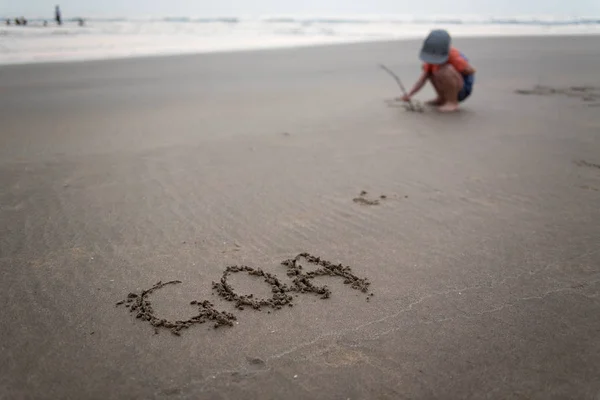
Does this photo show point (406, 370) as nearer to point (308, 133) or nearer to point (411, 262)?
point (411, 262)

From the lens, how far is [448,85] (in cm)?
531

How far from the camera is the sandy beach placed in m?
1.62

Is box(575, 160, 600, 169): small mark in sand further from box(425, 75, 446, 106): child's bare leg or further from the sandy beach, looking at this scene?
box(425, 75, 446, 106): child's bare leg

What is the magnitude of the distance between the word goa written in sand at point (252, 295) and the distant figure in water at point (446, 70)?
359 centimetres

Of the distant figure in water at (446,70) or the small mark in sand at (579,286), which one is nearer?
the small mark in sand at (579,286)

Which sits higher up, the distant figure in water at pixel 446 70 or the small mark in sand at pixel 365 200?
the distant figure in water at pixel 446 70

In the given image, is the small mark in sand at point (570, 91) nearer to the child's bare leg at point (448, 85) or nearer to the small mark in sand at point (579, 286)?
the child's bare leg at point (448, 85)

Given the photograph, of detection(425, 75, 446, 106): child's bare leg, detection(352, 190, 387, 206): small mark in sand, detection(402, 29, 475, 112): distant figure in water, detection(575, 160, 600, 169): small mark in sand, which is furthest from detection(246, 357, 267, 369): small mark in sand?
detection(425, 75, 446, 106): child's bare leg

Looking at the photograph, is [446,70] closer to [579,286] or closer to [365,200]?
[365,200]

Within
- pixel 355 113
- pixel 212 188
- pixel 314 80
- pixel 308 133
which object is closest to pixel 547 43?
pixel 314 80

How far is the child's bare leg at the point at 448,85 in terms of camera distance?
5242 millimetres

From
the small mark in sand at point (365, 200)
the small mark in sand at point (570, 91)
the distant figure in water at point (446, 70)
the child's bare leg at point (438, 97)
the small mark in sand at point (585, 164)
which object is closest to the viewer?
the small mark in sand at point (365, 200)

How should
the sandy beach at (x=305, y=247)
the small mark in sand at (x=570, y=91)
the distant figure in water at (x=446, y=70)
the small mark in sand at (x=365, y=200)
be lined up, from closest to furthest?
the sandy beach at (x=305, y=247), the small mark in sand at (x=365, y=200), the distant figure in water at (x=446, y=70), the small mark in sand at (x=570, y=91)

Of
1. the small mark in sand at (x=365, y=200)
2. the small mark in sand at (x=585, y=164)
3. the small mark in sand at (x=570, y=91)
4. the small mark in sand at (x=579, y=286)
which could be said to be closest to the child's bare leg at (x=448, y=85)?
the small mark in sand at (x=570, y=91)
